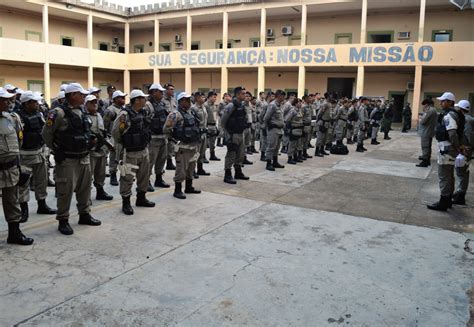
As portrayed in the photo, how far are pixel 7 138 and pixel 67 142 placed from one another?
0.67m

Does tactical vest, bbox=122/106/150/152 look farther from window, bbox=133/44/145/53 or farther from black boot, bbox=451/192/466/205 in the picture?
window, bbox=133/44/145/53

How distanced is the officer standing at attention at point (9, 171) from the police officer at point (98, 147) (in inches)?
57.1

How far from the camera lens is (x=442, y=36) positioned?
860 inches

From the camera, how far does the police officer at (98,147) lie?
20.4ft

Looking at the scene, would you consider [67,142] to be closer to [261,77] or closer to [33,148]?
[33,148]

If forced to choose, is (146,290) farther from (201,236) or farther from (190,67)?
(190,67)

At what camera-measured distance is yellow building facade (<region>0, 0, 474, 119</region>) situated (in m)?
21.2

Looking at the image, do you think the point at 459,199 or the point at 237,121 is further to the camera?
the point at 237,121

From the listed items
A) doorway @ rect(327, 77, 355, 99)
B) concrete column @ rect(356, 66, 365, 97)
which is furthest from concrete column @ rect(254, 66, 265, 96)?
concrete column @ rect(356, 66, 365, 97)

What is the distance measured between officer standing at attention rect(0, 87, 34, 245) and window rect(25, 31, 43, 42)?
78.6ft

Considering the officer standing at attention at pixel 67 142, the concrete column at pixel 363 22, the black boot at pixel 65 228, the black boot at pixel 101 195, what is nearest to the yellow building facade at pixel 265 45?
the concrete column at pixel 363 22

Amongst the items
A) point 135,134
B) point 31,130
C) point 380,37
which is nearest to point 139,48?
point 380,37

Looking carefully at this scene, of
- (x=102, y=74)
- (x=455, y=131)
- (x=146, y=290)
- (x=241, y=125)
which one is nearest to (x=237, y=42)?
(x=102, y=74)

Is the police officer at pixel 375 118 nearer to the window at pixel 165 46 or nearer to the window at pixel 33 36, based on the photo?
the window at pixel 165 46
